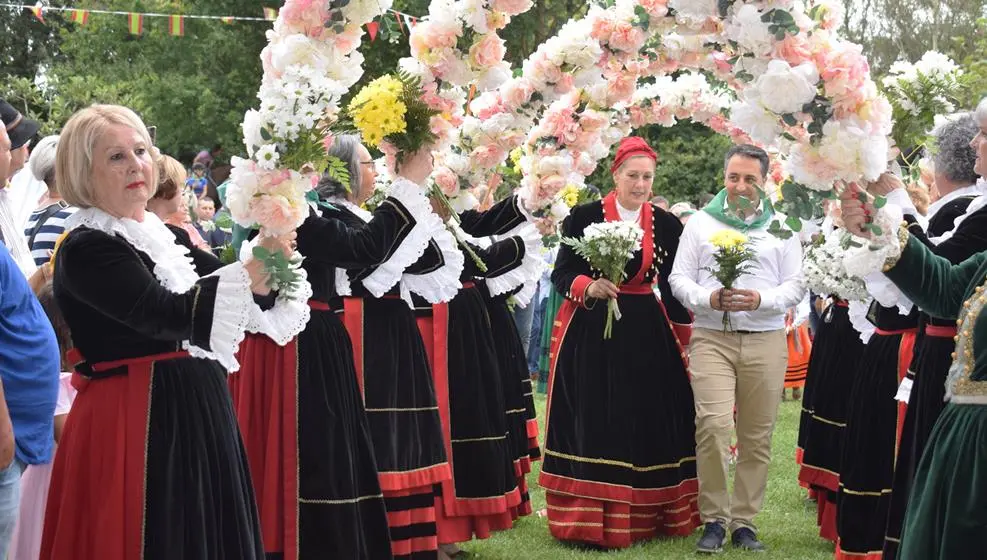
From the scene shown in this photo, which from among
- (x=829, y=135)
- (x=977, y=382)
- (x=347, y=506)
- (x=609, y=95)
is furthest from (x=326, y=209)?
(x=977, y=382)

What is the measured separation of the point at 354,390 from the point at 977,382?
2465mm

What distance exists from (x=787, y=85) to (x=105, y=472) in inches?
96.7

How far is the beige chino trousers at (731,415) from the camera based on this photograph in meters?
6.86

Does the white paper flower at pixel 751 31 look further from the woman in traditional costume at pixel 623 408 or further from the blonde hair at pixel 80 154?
the woman in traditional costume at pixel 623 408

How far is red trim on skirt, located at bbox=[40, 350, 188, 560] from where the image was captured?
3742mm

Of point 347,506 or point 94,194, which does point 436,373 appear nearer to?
point 347,506

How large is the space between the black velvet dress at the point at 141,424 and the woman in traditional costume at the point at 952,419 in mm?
2128

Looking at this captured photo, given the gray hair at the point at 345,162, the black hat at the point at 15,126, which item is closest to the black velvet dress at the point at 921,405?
the gray hair at the point at 345,162

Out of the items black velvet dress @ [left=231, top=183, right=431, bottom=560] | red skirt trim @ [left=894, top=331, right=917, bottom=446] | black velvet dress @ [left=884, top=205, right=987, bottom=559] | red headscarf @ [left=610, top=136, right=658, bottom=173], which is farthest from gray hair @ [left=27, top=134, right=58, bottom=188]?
red skirt trim @ [left=894, top=331, right=917, bottom=446]

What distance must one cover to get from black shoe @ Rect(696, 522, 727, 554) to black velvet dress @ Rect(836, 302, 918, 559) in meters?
0.91

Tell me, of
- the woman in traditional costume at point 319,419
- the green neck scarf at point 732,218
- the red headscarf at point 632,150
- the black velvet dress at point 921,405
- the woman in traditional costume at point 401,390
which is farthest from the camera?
the red headscarf at point 632,150

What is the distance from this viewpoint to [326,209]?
529 cm

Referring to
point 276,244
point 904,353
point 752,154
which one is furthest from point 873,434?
point 276,244

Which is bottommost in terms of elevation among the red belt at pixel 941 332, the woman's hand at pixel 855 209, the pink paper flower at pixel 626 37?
the red belt at pixel 941 332
